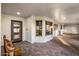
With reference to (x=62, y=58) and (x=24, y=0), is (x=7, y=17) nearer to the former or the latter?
(x=24, y=0)

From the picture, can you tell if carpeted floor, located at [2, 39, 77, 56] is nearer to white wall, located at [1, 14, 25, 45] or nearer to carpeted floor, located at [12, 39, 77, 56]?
carpeted floor, located at [12, 39, 77, 56]

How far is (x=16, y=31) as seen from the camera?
7027mm

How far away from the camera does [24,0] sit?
8.04ft

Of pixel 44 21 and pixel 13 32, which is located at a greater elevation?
pixel 44 21

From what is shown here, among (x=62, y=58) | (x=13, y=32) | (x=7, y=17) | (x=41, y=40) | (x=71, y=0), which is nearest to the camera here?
(x=62, y=58)

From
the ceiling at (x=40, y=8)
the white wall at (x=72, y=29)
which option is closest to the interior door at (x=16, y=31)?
the ceiling at (x=40, y=8)

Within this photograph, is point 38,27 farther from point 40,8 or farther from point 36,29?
point 40,8

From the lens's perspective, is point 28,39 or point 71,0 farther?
point 28,39

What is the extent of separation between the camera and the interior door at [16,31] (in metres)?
6.63

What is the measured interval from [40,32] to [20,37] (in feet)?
4.92

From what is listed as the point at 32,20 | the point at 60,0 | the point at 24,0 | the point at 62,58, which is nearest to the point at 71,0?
the point at 60,0

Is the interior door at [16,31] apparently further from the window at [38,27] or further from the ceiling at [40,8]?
the ceiling at [40,8]

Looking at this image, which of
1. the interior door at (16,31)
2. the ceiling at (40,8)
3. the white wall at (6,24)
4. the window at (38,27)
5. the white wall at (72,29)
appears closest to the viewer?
the ceiling at (40,8)

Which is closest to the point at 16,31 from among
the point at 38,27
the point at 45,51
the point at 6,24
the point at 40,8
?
the point at 6,24
